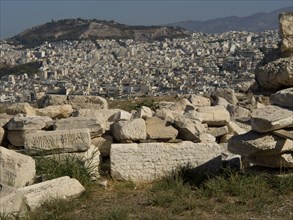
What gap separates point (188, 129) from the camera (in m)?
8.58

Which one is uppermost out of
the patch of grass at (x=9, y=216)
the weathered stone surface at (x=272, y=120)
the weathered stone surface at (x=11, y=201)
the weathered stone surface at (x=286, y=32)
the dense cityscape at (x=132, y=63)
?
the weathered stone surface at (x=286, y=32)

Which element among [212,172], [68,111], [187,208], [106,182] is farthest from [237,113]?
[187,208]

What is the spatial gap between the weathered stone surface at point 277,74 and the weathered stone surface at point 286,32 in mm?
1087

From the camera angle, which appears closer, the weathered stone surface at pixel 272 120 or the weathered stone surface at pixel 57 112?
the weathered stone surface at pixel 272 120

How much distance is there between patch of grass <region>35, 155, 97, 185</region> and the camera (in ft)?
25.7

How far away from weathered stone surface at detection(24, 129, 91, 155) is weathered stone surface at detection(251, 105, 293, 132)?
2.43 meters

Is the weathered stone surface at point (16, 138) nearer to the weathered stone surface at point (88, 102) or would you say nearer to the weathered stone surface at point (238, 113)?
the weathered stone surface at point (88, 102)

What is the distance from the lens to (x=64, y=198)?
286 inches

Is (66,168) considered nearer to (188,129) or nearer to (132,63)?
(188,129)

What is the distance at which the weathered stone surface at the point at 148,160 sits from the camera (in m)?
8.29

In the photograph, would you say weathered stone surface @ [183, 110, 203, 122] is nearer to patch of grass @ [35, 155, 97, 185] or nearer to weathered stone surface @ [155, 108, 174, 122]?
weathered stone surface @ [155, 108, 174, 122]

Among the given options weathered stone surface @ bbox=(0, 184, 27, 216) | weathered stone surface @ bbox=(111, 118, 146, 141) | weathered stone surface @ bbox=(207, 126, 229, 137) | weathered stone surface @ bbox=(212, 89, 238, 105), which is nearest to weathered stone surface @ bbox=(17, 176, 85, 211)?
weathered stone surface @ bbox=(0, 184, 27, 216)

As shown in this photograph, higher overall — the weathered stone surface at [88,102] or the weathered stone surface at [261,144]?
the weathered stone surface at [261,144]

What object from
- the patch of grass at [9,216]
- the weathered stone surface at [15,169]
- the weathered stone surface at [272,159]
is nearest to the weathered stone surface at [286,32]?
the weathered stone surface at [272,159]
